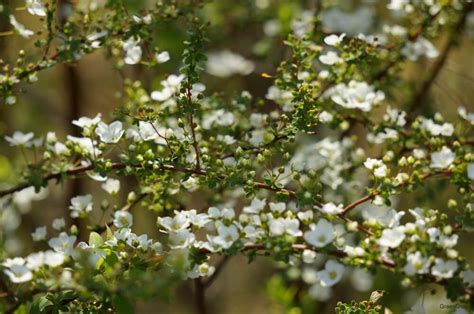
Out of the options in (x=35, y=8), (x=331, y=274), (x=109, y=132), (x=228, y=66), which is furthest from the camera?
(x=228, y=66)

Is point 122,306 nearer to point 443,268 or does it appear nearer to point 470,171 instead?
point 443,268

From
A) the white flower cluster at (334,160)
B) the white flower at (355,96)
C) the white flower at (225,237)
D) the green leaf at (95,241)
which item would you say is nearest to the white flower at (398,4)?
the white flower at (355,96)

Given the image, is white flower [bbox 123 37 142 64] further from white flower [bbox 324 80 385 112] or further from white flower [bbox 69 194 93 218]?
white flower [bbox 324 80 385 112]

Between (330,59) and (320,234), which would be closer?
(320,234)

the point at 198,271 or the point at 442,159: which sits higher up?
the point at 442,159

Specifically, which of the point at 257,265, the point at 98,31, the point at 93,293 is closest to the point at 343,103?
the point at 98,31

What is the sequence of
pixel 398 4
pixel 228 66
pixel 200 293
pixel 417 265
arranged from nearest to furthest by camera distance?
pixel 417 265 → pixel 398 4 → pixel 200 293 → pixel 228 66

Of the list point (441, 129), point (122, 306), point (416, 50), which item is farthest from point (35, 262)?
point (416, 50)
